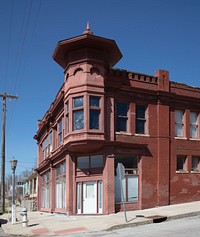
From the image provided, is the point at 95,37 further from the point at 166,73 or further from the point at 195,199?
the point at 195,199

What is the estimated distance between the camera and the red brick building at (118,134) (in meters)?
22.4

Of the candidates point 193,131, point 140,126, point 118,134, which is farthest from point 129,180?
point 193,131

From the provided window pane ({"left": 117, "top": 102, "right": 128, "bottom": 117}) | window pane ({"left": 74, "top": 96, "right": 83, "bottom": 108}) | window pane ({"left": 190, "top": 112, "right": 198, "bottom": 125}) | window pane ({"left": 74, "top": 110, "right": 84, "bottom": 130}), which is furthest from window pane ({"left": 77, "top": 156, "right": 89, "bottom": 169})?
window pane ({"left": 190, "top": 112, "right": 198, "bottom": 125})

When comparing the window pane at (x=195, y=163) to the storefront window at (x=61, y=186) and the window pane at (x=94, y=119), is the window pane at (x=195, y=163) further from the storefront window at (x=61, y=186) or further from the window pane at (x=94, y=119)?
the storefront window at (x=61, y=186)

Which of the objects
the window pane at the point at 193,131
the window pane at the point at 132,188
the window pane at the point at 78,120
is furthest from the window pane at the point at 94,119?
the window pane at the point at 193,131

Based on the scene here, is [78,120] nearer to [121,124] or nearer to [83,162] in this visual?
[83,162]

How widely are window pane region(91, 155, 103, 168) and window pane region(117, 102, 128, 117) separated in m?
3.00

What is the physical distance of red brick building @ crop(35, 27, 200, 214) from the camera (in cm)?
2241

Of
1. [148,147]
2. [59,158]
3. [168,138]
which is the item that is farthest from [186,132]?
[59,158]

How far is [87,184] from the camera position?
902 inches

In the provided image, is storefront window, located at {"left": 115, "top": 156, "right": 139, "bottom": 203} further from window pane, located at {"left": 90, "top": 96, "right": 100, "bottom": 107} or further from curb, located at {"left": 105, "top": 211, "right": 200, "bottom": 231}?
curb, located at {"left": 105, "top": 211, "right": 200, "bottom": 231}

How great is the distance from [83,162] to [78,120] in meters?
2.68

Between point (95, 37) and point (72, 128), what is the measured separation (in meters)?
5.49

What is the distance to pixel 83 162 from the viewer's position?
2330 cm
